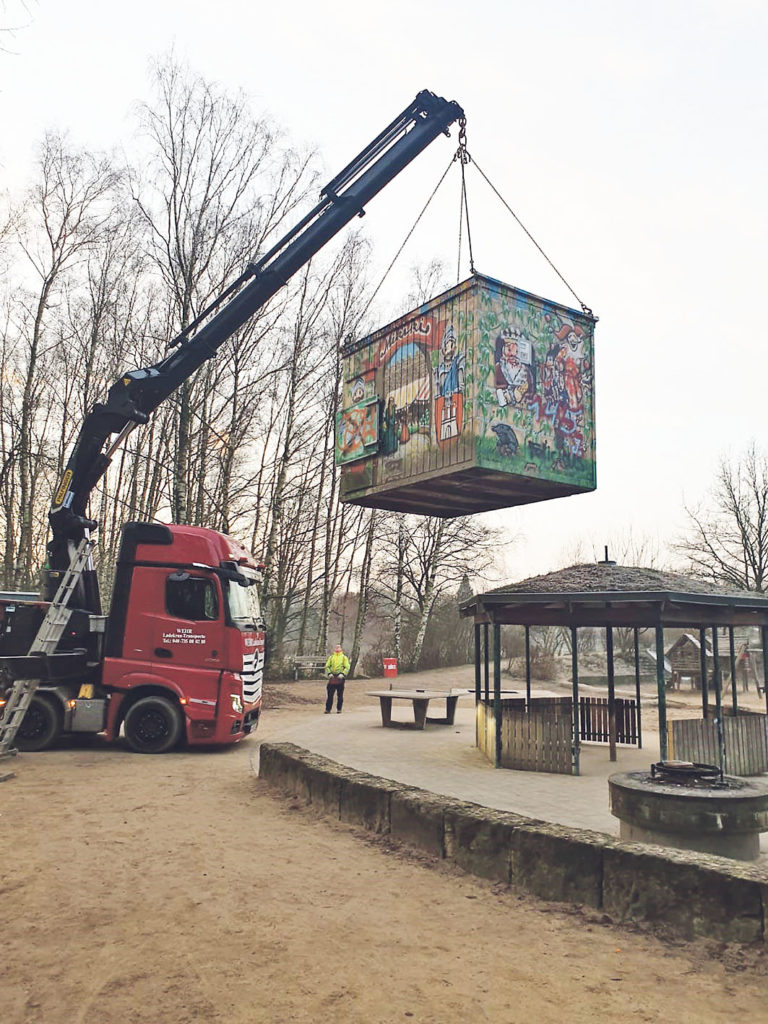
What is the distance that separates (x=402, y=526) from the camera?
35.9m

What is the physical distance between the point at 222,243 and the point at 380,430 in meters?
17.3

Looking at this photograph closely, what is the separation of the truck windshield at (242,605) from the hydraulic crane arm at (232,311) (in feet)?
9.23

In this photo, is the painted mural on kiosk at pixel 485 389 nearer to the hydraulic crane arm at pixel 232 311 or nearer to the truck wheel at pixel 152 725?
the hydraulic crane arm at pixel 232 311

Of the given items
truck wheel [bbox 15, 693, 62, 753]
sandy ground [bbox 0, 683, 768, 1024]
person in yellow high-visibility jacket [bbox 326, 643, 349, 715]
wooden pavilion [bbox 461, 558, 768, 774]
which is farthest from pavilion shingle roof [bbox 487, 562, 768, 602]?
person in yellow high-visibility jacket [bbox 326, 643, 349, 715]

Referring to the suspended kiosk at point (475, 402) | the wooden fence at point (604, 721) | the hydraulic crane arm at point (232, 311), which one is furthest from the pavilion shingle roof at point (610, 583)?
the hydraulic crane arm at point (232, 311)

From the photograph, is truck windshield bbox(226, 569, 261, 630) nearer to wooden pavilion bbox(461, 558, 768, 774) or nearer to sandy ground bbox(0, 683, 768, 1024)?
wooden pavilion bbox(461, 558, 768, 774)

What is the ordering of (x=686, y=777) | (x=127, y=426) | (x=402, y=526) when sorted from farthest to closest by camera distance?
(x=402, y=526)
(x=127, y=426)
(x=686, y=777)

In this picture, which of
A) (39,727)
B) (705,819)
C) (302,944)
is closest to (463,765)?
(705,819)

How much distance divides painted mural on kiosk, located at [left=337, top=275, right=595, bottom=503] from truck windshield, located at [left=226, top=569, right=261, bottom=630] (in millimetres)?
5165

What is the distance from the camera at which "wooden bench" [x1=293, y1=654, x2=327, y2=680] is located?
2859 cm

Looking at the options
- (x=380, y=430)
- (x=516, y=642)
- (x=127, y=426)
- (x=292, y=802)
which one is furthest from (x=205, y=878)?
(x=516, y=642)

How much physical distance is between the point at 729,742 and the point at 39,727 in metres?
10.9

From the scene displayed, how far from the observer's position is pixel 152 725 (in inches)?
511

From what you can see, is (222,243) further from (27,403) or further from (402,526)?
(402,526)
